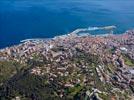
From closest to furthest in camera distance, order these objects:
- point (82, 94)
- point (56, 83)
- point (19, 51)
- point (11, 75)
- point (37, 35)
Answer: point (82, 94) < point (56, 83) < point (11, 75) < point (19, 51) < point (37, 35)

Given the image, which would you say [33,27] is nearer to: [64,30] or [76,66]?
[64,30]

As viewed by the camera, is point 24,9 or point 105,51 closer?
point 105,51

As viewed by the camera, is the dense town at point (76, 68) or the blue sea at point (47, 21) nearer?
the dense town at point (76, 68)

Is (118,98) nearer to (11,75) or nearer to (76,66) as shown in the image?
(76,66)

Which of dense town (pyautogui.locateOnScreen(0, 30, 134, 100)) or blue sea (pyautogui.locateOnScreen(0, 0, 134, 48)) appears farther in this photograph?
blue sea (pyautogui.locateOnScreen(0, 0, 134, 48))

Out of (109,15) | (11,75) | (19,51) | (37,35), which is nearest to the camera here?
(11,75)

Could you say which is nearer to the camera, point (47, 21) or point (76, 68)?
point (76, 68)

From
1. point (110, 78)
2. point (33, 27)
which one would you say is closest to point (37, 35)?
point (33, 27)

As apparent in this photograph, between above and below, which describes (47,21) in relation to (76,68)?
above
